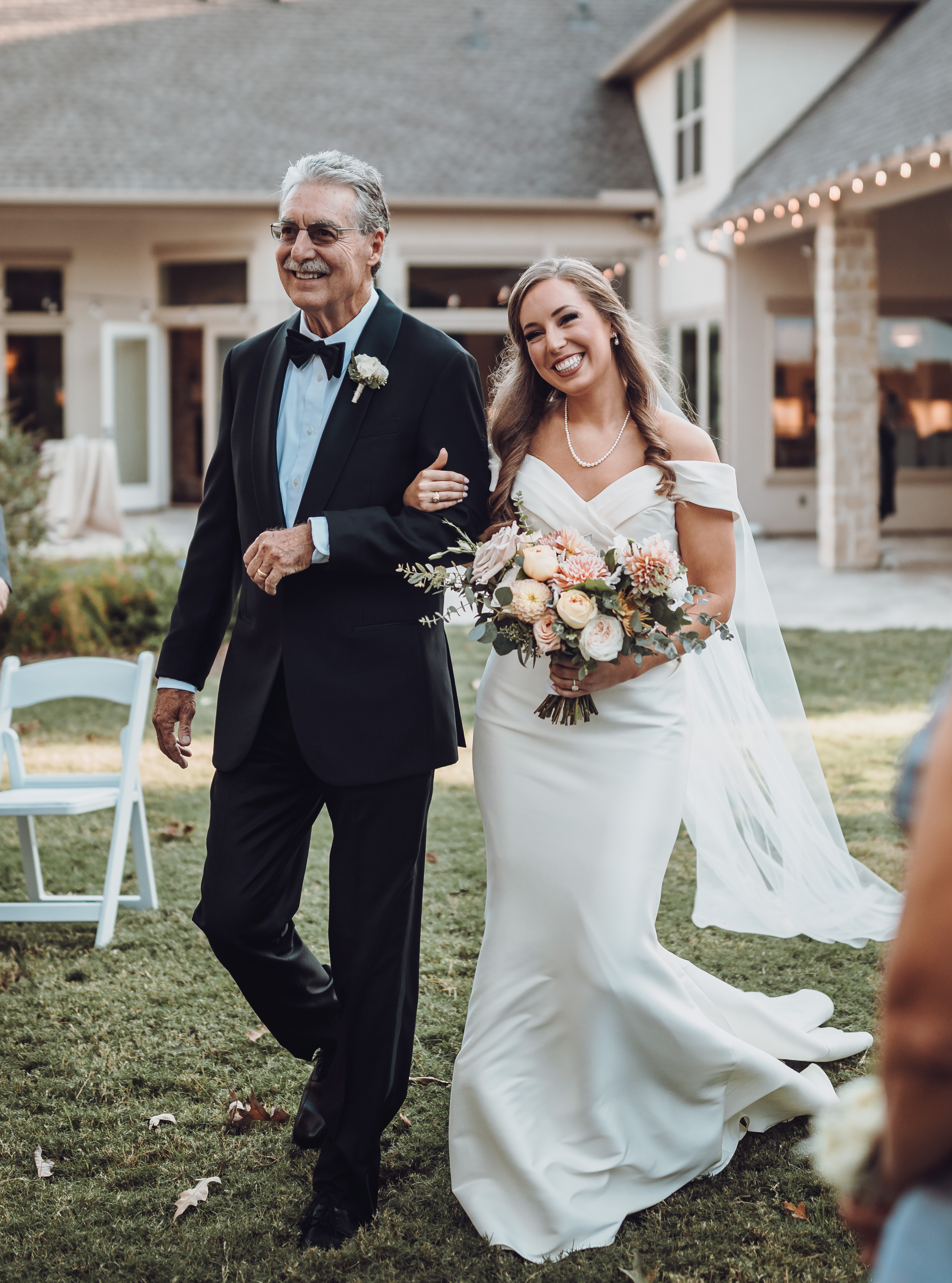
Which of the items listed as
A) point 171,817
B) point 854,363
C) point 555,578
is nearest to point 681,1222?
point 555,578

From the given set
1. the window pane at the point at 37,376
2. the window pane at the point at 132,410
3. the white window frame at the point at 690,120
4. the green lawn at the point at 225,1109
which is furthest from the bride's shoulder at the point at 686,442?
the window pane at the point at 37,376

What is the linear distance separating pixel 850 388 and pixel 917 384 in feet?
15.9

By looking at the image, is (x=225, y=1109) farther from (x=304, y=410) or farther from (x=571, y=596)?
(x=304, y=410)

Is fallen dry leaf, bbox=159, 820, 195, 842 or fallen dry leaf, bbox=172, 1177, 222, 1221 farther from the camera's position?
fallen dry leaf, bbox=159, 820, 195, 842

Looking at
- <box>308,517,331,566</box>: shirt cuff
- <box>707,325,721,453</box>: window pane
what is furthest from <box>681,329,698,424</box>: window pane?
<box>308,517,331,566</box>: shirt cuff

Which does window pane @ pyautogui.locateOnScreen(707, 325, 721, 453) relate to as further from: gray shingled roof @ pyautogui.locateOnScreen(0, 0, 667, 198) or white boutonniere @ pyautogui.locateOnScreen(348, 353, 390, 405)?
white boutonniere @ pyautogui.locateOnScreen(348, 353, 390, 405)

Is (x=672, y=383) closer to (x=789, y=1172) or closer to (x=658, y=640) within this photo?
(x=658, y=640)

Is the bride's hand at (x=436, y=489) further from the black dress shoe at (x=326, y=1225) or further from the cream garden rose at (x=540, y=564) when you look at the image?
the black dress shoe at (x=326, y=1225)

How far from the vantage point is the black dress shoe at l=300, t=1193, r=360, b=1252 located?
10.3 ft

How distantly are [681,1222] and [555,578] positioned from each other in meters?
1.53

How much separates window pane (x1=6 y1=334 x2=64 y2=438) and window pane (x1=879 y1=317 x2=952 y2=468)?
1300 cm

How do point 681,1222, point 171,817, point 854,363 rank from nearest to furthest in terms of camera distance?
point 681,1222 → point 171,817 → point 854,363

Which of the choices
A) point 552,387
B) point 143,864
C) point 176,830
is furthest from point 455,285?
point 552,387

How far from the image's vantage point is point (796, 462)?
64.7 ft
